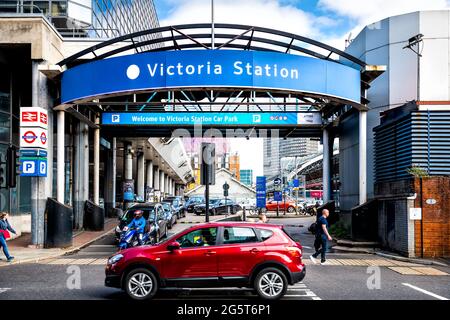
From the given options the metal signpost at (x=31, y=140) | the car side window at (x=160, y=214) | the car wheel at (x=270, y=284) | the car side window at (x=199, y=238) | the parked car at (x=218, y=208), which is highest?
the metal signpost at (x=31, y=140)

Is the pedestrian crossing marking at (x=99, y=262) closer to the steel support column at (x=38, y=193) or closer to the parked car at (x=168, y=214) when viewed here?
the steel support column at (x=38, y=193)

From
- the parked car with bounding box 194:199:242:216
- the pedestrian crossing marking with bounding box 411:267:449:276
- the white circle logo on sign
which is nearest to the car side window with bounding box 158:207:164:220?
the white circle logo on sign

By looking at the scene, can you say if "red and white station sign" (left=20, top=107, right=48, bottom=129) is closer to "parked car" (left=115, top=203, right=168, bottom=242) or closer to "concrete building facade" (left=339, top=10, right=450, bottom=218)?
"parked car" (left=115, top=203, right=168, bottom=242)

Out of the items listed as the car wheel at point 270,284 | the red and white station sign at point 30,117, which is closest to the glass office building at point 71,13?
the red and white station sign at point 30,117

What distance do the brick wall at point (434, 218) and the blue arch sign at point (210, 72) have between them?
4.66 meters

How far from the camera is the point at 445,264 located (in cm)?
1441

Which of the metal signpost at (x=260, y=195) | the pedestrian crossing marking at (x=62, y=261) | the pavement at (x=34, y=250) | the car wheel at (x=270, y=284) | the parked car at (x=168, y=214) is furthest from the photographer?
the metal signpost at (x=260, y=195)

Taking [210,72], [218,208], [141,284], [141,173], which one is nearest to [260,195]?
[218,208]

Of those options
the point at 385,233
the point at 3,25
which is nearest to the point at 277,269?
the point at 385,233

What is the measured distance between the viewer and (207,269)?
9.23m

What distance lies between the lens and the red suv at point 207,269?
9.20 m

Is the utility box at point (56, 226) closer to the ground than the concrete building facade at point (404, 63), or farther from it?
closer to the ground

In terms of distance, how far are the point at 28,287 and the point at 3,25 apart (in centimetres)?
1155
